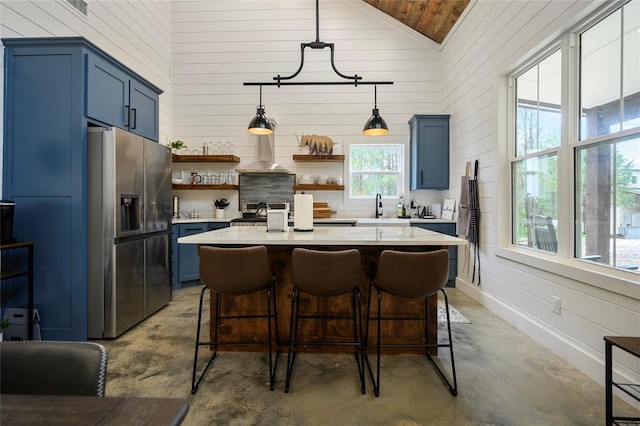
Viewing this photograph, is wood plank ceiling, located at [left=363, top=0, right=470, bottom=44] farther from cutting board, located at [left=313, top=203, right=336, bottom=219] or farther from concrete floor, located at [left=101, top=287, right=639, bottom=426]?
concrete floor, located at [left=101, top=287, right=639, bottom=426]

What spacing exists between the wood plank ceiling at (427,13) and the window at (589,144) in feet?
6.03

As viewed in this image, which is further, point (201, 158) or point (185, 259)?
point (201, 158)

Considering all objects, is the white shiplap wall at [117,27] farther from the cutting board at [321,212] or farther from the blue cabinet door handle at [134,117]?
the cutting board at [321,212]

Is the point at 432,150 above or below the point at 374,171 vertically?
above

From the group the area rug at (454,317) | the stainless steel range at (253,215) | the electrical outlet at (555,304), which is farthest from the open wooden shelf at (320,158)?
the electrical outlet at (555,304)

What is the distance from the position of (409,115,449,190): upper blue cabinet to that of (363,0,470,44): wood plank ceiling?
134 centimetres

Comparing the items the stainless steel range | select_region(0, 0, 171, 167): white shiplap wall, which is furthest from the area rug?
select_region(0, 0, 171, 167): white shiplap wall

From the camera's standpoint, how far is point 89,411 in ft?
2.10

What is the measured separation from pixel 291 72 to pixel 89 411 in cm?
534

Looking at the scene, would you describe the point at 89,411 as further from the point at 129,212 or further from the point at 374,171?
the point at 374,171

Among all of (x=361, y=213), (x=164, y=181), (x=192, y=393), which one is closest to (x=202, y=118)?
(x=164, y=181)

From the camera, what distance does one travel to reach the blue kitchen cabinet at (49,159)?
246 cm

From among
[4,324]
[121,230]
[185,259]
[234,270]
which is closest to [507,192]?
[234,270]

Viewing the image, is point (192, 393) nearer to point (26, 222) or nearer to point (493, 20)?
point (26, 222)
